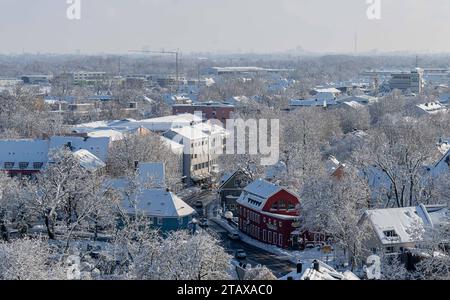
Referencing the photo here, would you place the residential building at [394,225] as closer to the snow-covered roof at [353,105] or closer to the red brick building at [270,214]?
the red brick building at [270,214]

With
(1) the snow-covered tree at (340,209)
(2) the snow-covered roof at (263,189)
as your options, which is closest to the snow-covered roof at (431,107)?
(2) the snow-covered roof at (263,189)

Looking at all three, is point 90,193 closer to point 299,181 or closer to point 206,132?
point 299,181

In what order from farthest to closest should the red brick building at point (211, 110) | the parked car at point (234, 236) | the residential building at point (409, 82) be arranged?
the residential building at point (409, 82), the red brick building at point (211, 110), the parked car at point (234, 236)

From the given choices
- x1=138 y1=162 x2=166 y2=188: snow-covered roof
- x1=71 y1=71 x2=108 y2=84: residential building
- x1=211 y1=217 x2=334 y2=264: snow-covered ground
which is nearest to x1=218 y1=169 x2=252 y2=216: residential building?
x1=211 y1=217 x2=334 y2=264: snow-covered ground

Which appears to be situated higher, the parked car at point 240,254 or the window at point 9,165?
the window at point 9,165

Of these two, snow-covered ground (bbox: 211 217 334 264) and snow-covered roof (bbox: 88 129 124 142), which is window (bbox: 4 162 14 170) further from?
snow-covered ground (bbox: 211 217 334 264)

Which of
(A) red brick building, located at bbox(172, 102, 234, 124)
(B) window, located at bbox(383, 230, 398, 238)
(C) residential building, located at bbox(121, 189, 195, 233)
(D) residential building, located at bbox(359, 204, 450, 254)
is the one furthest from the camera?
(A) red brick building, located at bbox(172, 102, 234, 124)
